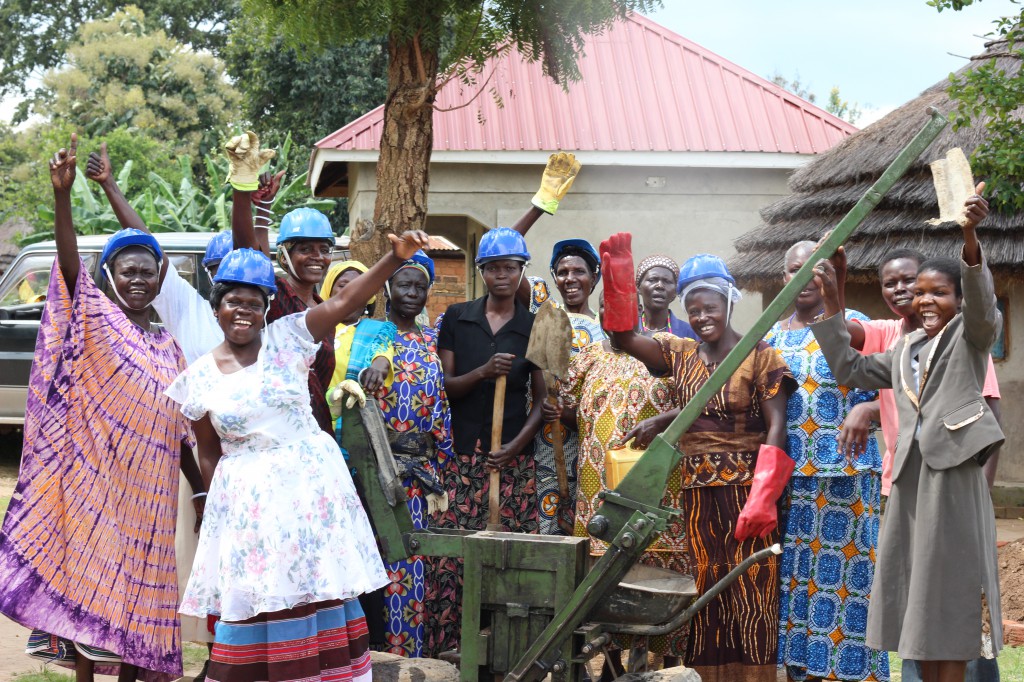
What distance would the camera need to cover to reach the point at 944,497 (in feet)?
Answer: 12.0

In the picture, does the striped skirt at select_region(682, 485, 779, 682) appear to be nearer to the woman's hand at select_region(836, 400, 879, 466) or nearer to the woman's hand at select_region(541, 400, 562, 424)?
the woman's hand at select_region(836, 400, 879, 466)

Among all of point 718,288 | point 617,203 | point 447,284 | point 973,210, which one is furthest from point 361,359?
point 447,284

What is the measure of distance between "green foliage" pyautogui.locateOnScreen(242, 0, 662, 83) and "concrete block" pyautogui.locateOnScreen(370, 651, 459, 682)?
346 cm

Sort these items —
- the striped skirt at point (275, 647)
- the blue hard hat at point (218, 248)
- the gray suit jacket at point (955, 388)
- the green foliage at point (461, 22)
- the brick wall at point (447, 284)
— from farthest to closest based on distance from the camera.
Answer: the brick wall at point (447, 284), the green foliage at point (461, 22), the blue hard hat at point (218, 248), the striped skirt at point (275, 647), the gray suit jacket at point (955, 388)

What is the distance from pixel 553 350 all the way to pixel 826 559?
1468 millimetres

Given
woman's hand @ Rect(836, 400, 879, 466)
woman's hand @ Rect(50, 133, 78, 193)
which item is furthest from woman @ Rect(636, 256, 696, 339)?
woman's hand @ Rect(50, 133, 78, 193)

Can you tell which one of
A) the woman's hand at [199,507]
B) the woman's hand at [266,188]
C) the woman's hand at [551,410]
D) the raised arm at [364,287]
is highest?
the woman's hand at [266,188]

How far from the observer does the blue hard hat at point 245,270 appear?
3783mm

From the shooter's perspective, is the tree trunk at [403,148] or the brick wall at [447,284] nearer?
the tree trunk at [403,148]

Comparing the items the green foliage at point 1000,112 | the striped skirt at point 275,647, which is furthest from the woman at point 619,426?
the green foliage at point 1000,112

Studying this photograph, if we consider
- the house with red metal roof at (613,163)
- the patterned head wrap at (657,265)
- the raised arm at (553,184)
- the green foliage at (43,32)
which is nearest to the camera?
the patterned head wrap at (657,265)

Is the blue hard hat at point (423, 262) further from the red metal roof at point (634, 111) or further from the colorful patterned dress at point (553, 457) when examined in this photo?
the red metal roof at point (634, 111)

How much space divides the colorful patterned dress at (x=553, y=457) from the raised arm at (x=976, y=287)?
1793 millimetres

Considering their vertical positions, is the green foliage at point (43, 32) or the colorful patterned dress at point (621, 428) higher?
the green foliage at point (43, 32)
